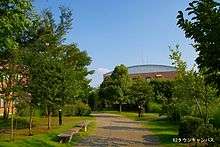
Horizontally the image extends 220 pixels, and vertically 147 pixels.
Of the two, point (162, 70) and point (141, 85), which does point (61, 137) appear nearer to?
point (141, 85)

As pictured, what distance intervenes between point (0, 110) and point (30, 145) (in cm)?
3895

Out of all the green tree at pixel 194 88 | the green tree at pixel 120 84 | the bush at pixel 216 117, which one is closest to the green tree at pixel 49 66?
the green tree at pixel 194 88

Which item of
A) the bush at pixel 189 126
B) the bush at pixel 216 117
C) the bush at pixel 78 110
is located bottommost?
the bush at pixel 189 126

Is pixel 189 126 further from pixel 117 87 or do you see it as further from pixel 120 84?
pixel 120 84

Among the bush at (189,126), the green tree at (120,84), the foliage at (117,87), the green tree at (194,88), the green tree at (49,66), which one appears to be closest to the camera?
the bush at (189,126)

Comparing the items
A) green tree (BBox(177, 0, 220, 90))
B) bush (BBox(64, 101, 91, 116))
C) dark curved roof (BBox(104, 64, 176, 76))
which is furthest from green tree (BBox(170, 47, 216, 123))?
dark curved roof (BBox(104, 64, 176, 76))

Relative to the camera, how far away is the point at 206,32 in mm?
9281

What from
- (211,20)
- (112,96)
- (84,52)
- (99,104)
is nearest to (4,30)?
(211,20)

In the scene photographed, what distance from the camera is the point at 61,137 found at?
21609mm

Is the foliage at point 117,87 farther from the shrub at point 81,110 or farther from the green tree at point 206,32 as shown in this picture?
the green tree at point 206,32

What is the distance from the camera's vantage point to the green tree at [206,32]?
29.4ft

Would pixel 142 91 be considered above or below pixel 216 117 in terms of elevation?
above

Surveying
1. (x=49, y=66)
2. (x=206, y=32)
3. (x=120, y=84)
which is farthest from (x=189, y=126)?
(x=120, y=84)

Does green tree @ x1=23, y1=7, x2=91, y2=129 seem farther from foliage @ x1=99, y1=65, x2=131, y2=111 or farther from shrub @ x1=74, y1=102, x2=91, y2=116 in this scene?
foliage @ x1=99, y1=65, x2=131, y2=111
